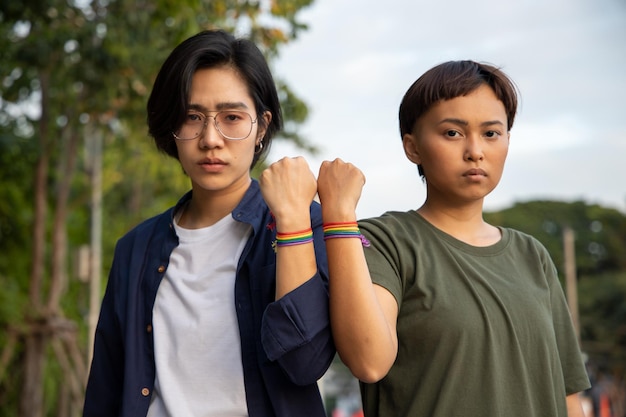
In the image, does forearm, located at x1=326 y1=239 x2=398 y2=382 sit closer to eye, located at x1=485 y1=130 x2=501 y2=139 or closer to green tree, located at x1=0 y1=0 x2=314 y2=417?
eye, located at x1=485 y1=130 x2=501 y2=139

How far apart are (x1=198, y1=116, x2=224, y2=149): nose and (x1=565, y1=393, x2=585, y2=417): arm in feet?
3.77

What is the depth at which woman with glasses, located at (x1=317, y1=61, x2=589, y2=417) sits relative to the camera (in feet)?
6.77

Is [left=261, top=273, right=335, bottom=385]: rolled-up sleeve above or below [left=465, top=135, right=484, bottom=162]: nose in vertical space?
below

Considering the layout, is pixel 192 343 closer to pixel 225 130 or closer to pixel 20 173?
pixel 225 130

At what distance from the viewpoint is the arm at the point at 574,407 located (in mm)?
2434

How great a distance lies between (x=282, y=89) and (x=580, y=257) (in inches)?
1401

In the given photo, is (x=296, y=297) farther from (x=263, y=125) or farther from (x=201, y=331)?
(x=263, y=125)

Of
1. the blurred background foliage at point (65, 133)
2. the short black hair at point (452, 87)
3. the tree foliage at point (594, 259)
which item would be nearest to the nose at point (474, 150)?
the short black hair at point (452, 87)

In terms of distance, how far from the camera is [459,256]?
2311 millimetres

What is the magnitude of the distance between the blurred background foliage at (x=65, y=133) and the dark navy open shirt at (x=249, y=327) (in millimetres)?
4522

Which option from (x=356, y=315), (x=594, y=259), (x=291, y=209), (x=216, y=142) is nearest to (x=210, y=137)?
(x=216, y=142)

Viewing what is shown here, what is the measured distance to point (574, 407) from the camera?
8.02 feet


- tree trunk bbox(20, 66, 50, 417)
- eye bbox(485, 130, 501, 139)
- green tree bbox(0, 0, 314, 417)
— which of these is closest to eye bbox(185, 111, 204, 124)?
eye bbox(485, 130, 501, 139)

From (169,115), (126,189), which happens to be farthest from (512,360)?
(126,189)
